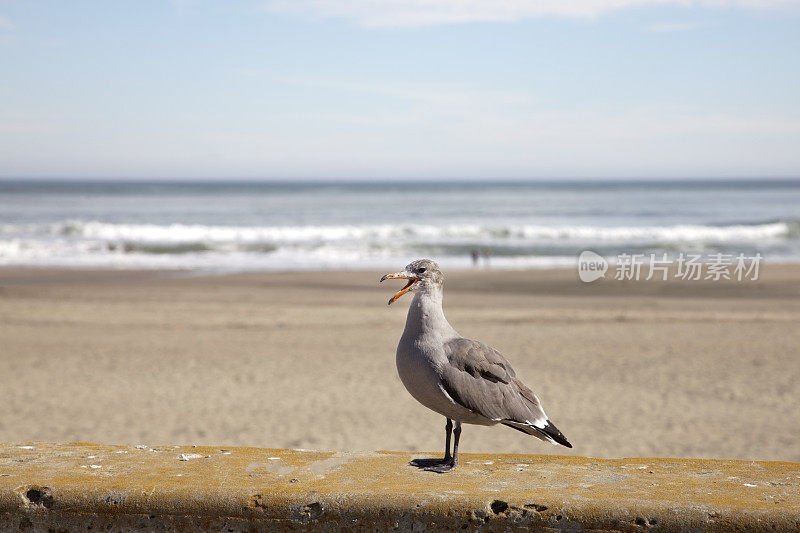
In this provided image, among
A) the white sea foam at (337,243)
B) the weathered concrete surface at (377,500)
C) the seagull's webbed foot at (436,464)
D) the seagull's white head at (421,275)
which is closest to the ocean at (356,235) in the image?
the white sea foam at (337,243)

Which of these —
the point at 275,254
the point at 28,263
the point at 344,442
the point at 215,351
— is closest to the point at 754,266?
the point at 275,254

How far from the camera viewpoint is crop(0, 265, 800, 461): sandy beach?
25.3ft

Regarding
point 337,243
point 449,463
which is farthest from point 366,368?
point 337,243

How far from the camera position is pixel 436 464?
2.16 meters

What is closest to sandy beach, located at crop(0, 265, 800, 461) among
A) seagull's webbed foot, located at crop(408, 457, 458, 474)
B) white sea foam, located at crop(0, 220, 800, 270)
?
seagull's webbed foot, located at crop(408, 457, 458, 474)

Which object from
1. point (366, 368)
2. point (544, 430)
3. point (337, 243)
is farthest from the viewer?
point (337, 243)

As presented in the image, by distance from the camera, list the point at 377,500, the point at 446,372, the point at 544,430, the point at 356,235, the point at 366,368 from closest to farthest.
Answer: the point at 377,500 → the point at 446,372 → the point at 544,430 → the point at 366,368 → the point at 356,235

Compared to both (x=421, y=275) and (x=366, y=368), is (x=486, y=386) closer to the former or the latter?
(x=421, y=275)

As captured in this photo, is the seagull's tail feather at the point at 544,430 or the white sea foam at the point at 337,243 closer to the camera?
the seagull's tail feather at the point at 544,430

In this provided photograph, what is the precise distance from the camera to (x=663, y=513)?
163 centimetres

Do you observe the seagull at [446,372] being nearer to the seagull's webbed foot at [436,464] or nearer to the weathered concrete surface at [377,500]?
the seagull's webbed foot at [436,464]

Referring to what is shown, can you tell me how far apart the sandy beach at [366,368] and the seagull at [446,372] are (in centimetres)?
507

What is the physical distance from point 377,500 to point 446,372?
446mm

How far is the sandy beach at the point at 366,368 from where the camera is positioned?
7723 millimetres
